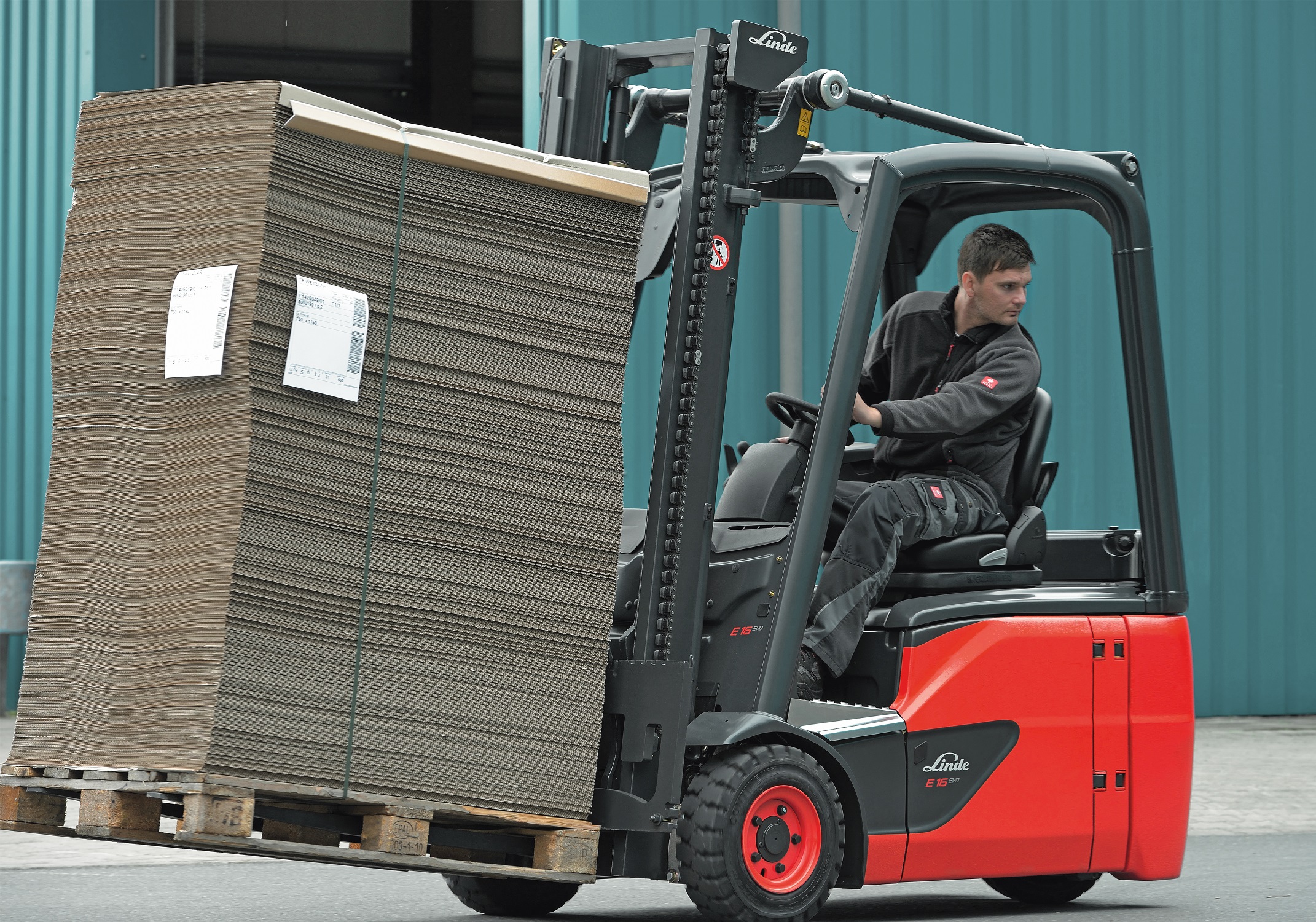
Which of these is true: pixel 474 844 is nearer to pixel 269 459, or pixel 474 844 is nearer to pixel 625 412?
pixel 269 459

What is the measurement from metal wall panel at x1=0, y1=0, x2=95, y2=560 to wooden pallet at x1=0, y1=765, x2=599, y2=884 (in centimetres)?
696

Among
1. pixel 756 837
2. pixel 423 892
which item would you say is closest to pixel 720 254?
pixel 756 837

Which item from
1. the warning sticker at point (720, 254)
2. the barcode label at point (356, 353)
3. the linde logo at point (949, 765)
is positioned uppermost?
the warning sticker at point (720, 254)

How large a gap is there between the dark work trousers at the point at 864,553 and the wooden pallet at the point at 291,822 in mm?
940

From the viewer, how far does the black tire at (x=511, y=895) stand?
5.61 m

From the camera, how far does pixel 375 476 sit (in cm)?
434

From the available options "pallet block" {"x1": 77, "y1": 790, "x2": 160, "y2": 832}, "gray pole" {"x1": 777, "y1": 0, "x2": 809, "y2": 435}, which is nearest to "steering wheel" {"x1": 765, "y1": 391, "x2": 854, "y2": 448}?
"pallet block" {"x1": 77, "y1": 790, "x2": 160, "y2": 832}

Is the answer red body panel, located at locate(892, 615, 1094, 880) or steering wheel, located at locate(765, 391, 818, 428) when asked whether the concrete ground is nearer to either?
red body panel, located at locate(892, 615, 1094, 880)

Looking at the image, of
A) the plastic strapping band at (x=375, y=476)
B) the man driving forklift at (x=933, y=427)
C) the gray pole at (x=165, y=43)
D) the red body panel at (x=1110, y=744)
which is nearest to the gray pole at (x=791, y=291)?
the gray pole at (x=165, y=43)

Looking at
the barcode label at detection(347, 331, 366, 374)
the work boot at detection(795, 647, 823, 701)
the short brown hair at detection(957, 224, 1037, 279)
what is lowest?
the work boot at detection(795, 647, 823, 701)

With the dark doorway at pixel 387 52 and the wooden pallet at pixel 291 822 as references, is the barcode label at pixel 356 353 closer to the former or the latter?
the wooden pallet at pixel 291 822

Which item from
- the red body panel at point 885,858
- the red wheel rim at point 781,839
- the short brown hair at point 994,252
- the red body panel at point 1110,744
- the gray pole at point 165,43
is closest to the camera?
the red wheel rim at point 781,839

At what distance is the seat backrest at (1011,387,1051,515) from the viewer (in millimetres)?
5621

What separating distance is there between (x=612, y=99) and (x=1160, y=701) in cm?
247
